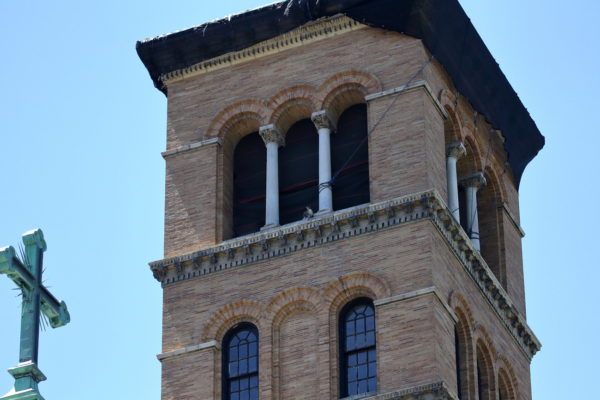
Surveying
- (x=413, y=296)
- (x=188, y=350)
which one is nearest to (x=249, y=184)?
(x=188, y=350)

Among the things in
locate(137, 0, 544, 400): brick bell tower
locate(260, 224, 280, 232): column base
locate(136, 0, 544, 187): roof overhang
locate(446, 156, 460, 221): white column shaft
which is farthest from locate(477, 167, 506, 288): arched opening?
locate(260, 224, 280, 232): column base

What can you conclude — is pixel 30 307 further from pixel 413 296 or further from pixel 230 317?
pixel 230 317

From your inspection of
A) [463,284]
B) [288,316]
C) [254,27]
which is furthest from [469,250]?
[254,27]

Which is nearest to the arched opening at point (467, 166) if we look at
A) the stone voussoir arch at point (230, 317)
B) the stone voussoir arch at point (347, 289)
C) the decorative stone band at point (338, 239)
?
the decorative stone band at point (338, 239)

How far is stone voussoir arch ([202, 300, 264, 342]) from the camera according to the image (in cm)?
3962

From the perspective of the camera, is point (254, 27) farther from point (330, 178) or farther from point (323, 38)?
point (330, 178)

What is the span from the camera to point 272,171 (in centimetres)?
4141

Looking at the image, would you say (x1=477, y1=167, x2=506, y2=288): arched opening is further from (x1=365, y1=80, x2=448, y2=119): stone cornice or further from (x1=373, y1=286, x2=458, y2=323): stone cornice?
(x1=373, y1=286, x2=458, y2=323): stone cornice

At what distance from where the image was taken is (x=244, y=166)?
140ft

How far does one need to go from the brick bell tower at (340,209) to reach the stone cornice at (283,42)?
38 mm

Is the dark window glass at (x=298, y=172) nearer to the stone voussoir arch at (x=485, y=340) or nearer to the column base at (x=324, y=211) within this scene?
the column base at (x=324, y=211)

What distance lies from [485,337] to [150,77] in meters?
9.51

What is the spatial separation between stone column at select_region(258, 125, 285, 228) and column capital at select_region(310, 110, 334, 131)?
0.95 meters

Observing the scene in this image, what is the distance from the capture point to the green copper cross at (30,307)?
20.9 m
